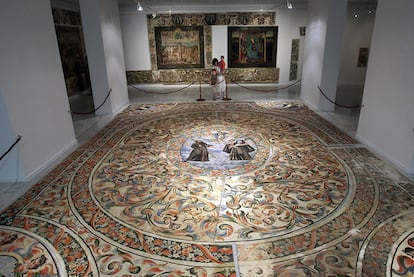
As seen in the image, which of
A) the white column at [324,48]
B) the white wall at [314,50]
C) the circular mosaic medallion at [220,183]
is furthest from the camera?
the white wall at [314,50]

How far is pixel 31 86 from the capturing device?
232 inches

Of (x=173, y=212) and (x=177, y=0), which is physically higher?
(x=177, y=0)

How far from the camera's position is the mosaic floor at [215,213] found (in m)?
3.51

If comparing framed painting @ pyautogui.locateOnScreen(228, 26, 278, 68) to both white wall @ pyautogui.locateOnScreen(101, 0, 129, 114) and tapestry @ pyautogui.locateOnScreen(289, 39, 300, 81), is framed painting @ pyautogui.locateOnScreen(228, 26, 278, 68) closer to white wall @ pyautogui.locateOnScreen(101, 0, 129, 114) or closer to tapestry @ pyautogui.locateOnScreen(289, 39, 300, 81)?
tapestry @ pyautogui.locateOnScreen(289, 39, 300, 81)

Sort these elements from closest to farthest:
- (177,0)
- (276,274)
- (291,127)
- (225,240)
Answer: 1. (276,274)
2. (225,240)
3. (291,127)
4. (177,0)

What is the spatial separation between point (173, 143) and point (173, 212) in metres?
3.24

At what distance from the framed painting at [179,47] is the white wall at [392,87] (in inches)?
451

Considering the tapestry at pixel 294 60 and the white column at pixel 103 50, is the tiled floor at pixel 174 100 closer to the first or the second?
the tapestry at pixel 294 60

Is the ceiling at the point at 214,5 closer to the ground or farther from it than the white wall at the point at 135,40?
farther from it

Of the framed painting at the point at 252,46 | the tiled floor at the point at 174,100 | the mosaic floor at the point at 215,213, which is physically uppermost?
the framed painting at the point at 252,46

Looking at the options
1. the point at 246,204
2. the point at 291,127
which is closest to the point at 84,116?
the point at 291,127

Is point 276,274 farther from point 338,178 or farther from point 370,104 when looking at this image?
point 370,104

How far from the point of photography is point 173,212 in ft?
15.0

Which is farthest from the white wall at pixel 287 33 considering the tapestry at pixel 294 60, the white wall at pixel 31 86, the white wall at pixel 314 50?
the white wall at pixel 31 86
